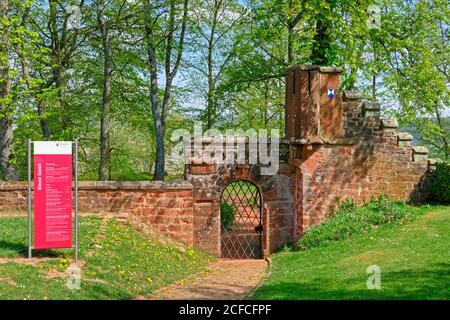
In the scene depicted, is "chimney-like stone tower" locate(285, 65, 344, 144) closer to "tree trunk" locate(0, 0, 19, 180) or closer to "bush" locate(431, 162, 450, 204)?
"bush" locate(431, 162, 450, 204)

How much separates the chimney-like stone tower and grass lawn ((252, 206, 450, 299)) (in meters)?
3.22

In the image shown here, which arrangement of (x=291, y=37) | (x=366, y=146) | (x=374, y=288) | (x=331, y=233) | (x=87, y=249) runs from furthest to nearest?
1. (x=291, y=37)
2. (x=366, y=146)
3. (x=331, y=233)
4. (x=87, y=249)
5. (x=374, y=288)

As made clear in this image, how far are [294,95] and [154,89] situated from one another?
10.1 metres

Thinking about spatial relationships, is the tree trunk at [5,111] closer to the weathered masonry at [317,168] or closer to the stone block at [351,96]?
the weathered masonry at [317,168]

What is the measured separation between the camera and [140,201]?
15.6m

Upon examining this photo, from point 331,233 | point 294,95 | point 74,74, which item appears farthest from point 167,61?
point 331,233

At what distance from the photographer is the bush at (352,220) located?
14797 millimetres

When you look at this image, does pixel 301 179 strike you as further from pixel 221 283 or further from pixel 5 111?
pixel 5 111

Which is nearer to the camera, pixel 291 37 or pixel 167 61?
pixel 291 37

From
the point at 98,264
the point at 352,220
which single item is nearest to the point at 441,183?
the point at 352,220

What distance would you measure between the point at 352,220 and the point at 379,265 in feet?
13.7

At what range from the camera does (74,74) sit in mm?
25062
